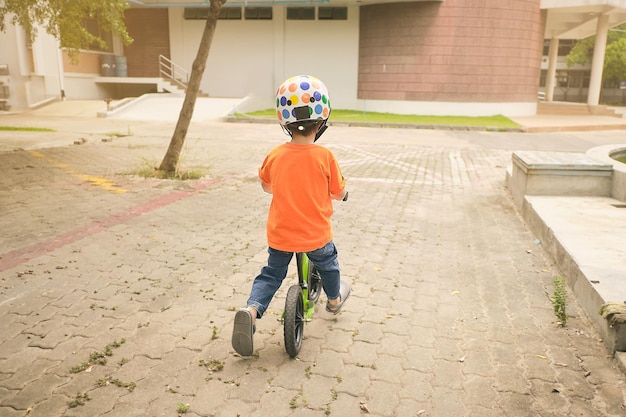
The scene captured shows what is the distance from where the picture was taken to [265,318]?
3707 mm

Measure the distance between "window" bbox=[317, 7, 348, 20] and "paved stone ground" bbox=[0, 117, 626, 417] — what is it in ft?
69.2

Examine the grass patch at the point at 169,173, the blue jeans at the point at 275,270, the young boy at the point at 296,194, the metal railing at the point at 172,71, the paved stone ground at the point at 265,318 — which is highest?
the metal railing at the point at 172,71

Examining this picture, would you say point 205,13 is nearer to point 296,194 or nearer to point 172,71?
point 172,71

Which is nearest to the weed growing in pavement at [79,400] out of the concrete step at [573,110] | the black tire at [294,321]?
the black tire at [294,321]

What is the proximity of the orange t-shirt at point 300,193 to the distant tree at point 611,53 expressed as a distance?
149ft

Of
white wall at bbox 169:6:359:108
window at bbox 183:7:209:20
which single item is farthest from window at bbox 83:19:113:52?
window at bbox 183:7:209:20

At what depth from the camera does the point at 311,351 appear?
325cm

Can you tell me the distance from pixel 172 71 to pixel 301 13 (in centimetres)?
825

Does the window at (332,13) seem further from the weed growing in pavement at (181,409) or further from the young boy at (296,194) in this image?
the weed growing in pavement at (181,409)

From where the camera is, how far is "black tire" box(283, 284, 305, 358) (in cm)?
299

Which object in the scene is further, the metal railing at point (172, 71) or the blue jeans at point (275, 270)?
the metal railing at point (172, 71)

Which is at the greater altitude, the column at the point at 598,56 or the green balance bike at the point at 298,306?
the column at the point at 598,56

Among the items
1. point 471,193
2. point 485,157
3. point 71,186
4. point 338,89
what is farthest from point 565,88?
point 71,186

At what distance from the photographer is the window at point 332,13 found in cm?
2655
